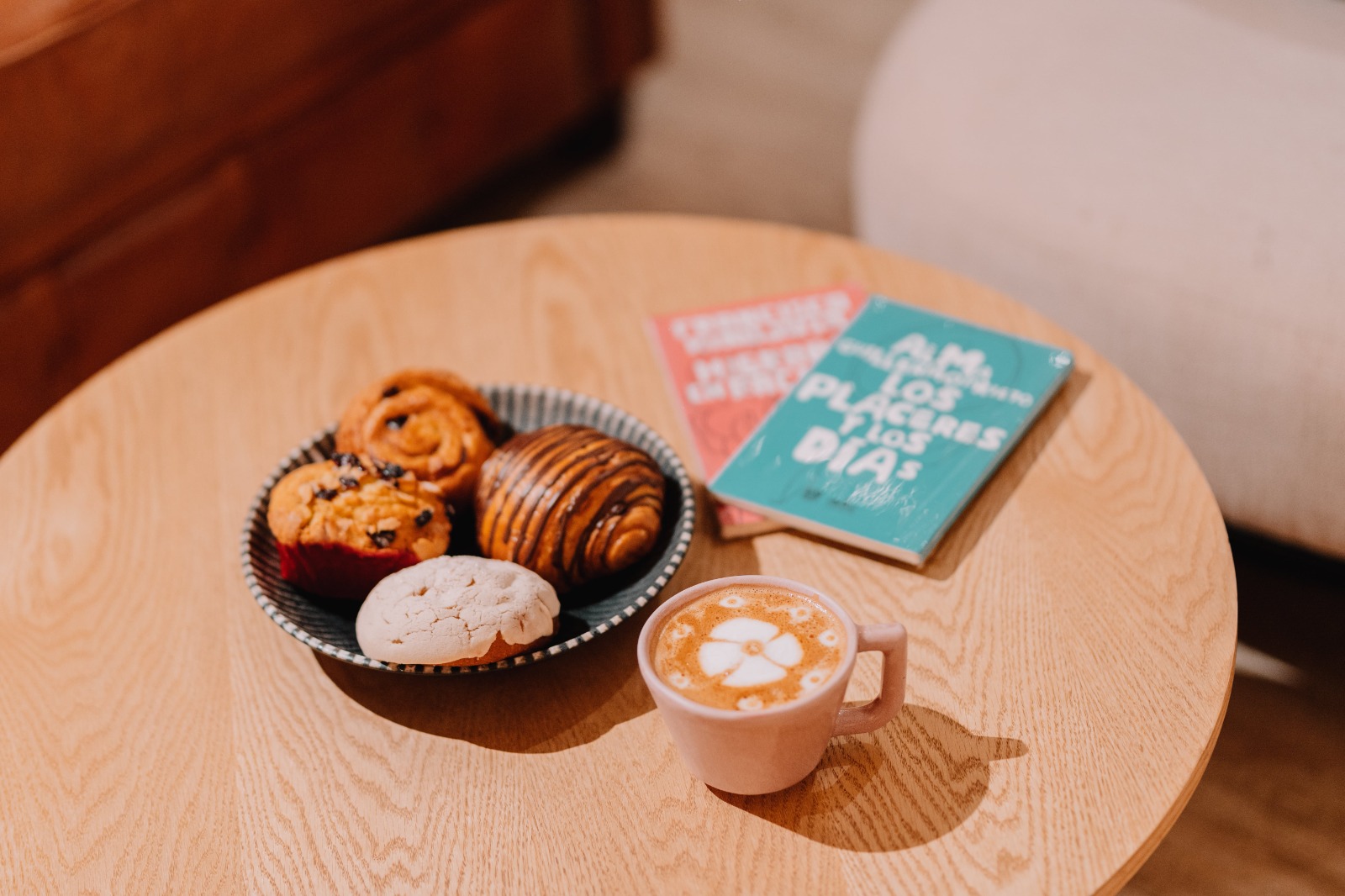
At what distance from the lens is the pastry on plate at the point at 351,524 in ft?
2.14

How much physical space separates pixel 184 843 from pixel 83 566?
0.25 meters

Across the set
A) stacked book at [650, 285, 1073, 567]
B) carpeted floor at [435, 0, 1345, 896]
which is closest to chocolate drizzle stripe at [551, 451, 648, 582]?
stacked book at [650, 285, 1073, 567]

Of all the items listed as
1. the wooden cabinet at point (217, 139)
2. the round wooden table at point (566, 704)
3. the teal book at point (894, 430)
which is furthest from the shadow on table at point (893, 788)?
the wooden cabinet at point (217, 139)

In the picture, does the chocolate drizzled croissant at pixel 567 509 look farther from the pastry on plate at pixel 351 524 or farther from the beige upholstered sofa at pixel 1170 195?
the beige upholstered sofa at pixel 1170 195

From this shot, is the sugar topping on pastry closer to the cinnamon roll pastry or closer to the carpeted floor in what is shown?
the cinnamon roll pastry

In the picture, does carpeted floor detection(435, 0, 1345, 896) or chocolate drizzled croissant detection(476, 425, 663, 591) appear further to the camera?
carpeted floor detection(435, 0, 1345, 896)

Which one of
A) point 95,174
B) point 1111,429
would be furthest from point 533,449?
point 95,174

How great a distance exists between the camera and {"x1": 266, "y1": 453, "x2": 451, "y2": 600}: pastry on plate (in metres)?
0.65

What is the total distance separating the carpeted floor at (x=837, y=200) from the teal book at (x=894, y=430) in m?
0.47

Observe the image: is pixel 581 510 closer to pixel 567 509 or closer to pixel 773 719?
pixel 567 509

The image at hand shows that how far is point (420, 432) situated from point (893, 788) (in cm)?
34

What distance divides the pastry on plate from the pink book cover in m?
0.20

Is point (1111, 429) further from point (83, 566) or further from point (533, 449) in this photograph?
point (83, 566)

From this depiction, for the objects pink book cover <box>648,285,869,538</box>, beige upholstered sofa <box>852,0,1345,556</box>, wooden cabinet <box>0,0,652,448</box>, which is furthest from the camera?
wooden cabinet <box>0,0,652,448</box>
